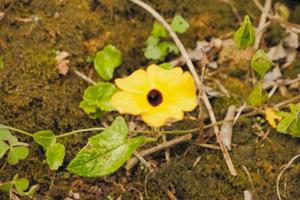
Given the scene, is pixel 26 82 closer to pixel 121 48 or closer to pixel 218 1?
pixel 121 48

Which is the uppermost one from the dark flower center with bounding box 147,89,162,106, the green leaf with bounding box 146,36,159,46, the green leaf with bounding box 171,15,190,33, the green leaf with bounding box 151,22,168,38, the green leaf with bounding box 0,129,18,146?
the dark flower center with bounding box 147,89,162,106

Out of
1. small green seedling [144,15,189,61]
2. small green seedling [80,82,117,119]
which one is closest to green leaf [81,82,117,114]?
small green seedling [80,82,117,119]

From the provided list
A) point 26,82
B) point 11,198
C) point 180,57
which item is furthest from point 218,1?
point 11,198

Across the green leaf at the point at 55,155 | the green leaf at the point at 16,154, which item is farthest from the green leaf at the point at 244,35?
the green leaf at the point at 16,154

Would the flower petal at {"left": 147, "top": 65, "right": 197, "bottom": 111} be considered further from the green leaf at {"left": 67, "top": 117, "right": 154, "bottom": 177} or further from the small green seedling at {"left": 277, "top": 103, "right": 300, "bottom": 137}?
the small green seedling at {"left": 277, "top": 103, "right": 300, "bottom": 137}

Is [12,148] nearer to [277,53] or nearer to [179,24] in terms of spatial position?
[179,24]

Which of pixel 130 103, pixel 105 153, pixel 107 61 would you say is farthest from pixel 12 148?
pixel 107 61
